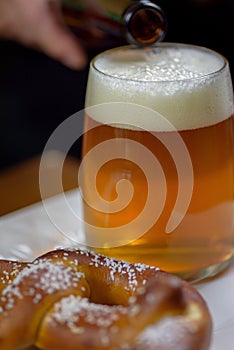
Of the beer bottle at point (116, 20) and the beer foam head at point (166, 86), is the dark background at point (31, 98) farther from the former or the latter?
the beer foam head at point (166, 86)

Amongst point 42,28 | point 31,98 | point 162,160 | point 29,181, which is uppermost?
point 162,160

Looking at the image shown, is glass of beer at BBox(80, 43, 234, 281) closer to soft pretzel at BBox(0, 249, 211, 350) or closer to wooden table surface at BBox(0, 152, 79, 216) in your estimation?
soft pretzel at BBox(0, 249, 211, 350)

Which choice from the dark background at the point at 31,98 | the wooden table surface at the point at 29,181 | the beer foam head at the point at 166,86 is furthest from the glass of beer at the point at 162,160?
the dark background at the point at 31,98

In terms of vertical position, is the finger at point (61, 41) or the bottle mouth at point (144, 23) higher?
the bottle mouth at point (144, 23)

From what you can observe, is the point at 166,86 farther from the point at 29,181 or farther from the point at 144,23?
the point at 29,181

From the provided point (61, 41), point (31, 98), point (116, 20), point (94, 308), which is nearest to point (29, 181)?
point (61, 41)

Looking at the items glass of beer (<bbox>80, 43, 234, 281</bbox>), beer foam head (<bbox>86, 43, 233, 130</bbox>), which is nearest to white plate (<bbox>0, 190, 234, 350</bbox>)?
glass of beer (<bbox>80, 43, 234, 281</bbox>)

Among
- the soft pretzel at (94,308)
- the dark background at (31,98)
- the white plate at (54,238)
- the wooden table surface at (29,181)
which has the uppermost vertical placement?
the soft pretzel at (94,308)

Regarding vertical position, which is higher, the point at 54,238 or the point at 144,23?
the point at 144,23
